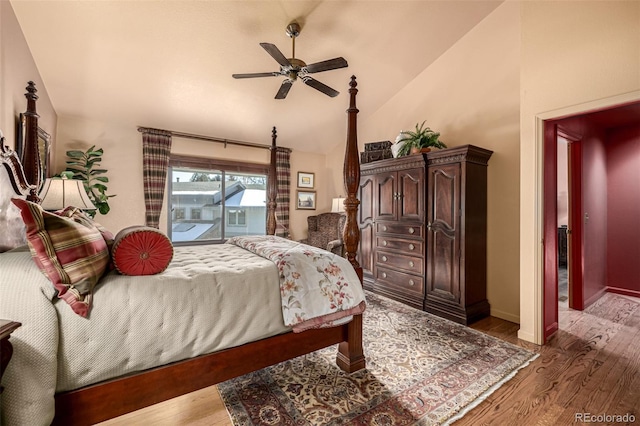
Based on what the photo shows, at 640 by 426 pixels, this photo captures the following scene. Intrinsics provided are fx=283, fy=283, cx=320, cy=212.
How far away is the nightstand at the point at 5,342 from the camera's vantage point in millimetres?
869

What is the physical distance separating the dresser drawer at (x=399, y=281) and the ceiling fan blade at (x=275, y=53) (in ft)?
8.61

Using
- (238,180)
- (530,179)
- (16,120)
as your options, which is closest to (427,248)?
(530,179)

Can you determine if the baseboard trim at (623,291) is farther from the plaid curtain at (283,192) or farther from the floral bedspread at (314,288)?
the plaid curtain at (283,192)

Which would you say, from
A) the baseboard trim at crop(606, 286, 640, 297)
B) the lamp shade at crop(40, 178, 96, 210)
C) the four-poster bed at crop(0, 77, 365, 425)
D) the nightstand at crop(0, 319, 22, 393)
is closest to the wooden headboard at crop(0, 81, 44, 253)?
the four-poster bed at crop(0, 77, 365, 425)

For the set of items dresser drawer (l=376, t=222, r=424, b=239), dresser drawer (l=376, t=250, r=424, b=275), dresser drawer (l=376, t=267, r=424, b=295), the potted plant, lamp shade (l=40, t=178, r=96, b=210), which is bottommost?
dresser drawer (l=376, t=267, r=424, b=295)

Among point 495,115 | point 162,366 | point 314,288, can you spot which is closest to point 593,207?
point 495,115

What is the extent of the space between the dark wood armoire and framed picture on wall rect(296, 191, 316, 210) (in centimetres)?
206

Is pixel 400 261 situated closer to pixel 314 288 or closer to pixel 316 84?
pixel 314 288

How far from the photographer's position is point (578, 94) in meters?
2.19

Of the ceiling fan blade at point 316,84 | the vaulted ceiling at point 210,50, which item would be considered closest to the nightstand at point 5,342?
the ceiling fan blade at point 316,84

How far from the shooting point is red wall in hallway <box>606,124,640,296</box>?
3.51 m

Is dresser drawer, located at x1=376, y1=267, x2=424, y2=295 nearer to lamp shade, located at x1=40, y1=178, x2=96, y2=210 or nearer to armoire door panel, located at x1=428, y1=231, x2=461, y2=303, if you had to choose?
armoire door panel, located at x1=428, y1=231, x2=461, y2=303

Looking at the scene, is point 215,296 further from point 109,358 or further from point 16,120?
point 16,120

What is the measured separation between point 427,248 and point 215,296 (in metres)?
2.45
